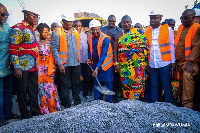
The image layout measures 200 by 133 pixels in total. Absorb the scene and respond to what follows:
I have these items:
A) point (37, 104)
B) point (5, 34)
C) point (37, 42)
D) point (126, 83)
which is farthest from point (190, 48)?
point (5, 34)

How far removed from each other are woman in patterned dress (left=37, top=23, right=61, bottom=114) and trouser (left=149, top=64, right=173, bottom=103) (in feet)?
7.72

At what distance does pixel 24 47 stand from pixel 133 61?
8.16 ft

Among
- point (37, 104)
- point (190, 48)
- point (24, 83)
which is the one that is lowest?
point (37, 104)

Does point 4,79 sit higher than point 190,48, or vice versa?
point 190,48

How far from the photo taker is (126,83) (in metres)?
4.06

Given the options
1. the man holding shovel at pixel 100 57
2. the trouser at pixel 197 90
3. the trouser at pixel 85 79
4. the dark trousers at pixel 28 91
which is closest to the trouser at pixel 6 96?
the dark trousers at pixel 28 91

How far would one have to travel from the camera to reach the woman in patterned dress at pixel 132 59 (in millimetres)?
3932

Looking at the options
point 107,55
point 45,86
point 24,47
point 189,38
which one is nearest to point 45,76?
point 45,86

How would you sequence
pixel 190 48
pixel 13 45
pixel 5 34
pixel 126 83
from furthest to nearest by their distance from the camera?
pixel 126 83, pixel 190 48, pixel 5 34, pixel 13 45

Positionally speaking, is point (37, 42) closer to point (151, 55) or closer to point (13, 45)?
point (13, 45)

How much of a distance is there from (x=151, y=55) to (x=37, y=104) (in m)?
2.84

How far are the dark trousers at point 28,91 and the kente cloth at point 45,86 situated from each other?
0.56 feet

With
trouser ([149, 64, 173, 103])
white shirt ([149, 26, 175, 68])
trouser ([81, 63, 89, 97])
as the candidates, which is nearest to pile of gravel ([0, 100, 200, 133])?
trouser ([149, 64, 173, 103])

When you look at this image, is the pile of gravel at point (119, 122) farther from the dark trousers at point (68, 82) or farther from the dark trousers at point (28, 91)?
the dark trousers at point (68, 82)
